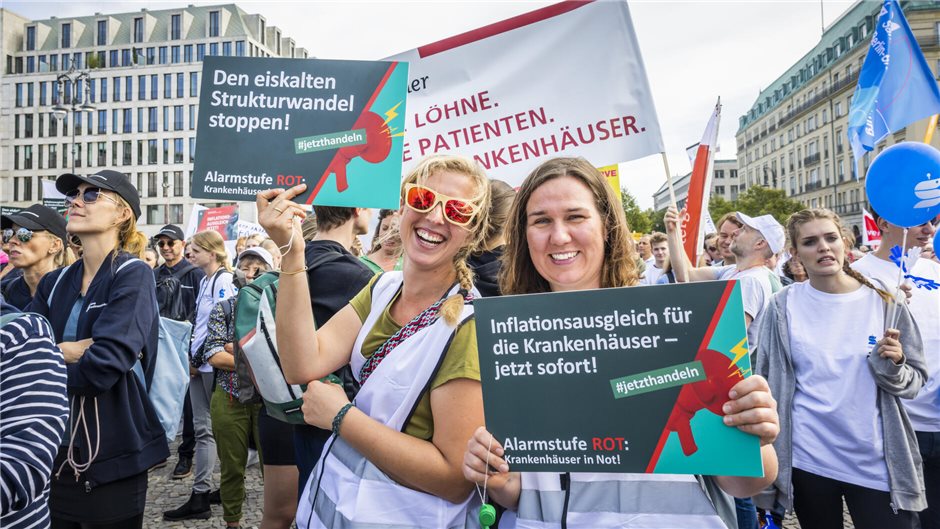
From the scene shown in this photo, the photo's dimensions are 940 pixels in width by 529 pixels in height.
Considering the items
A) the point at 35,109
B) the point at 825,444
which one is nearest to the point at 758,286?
the point at 825,444

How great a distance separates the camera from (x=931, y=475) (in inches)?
136

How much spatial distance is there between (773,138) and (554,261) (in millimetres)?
85410

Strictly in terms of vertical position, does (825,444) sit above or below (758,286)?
below

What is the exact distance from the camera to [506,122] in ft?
12.6

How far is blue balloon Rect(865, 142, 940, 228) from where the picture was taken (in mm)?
3369

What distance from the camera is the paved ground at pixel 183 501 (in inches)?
188

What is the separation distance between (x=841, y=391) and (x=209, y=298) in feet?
16.8

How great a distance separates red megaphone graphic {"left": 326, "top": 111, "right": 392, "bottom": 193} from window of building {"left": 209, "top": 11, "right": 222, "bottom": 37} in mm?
74768

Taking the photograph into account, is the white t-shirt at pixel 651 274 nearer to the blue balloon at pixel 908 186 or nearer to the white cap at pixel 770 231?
the white cap at pixel 770 231

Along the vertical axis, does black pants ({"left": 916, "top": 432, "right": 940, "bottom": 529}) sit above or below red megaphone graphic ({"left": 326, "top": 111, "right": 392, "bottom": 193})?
below

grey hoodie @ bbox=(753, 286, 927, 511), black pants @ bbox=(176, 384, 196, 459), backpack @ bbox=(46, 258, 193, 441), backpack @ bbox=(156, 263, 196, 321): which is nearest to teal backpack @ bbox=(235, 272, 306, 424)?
backpack @ bbox=(46, 258, 193, 441)

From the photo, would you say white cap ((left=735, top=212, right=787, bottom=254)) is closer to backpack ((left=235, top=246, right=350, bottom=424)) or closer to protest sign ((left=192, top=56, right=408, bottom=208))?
protest sign ((left=192, top=56, right=408, bottom=208))

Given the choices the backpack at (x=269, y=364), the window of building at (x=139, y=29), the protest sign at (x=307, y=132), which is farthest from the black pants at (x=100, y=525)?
the window of building at (x=139, y=29)

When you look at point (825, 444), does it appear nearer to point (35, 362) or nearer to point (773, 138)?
point (35, 362)
